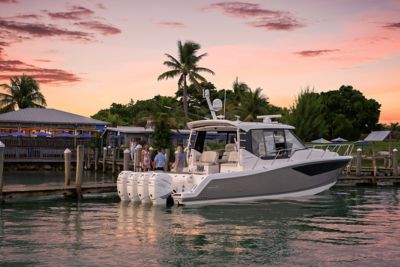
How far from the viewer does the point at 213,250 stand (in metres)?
12.1

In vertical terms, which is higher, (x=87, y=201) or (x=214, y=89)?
(x=214, y=89)

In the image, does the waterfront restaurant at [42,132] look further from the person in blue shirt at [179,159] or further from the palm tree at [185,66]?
the person in blue shirt at [179,159]

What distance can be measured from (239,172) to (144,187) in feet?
10.00

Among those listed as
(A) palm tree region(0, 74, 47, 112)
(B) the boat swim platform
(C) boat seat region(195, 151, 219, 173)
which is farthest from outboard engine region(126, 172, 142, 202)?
(A) palm tree region(0, 74, 47, 112)

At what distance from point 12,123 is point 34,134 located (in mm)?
1840

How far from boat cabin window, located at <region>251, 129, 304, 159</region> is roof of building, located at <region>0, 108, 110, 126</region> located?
2864 cm

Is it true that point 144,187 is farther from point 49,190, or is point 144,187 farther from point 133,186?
point 49,190

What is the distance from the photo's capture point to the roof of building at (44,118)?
45062 mm

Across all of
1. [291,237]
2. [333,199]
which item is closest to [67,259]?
[291,237]

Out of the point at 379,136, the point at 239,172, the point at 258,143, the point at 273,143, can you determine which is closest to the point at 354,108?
the point at 379,136

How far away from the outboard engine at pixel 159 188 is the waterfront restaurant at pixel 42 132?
86.0 ft

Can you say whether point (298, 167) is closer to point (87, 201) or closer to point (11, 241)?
point (87, 201)

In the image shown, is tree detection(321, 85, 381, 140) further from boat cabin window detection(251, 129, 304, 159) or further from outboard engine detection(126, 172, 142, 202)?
outboard engine detection(126, 172, 142, 202)

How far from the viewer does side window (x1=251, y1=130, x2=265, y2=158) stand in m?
19.4
